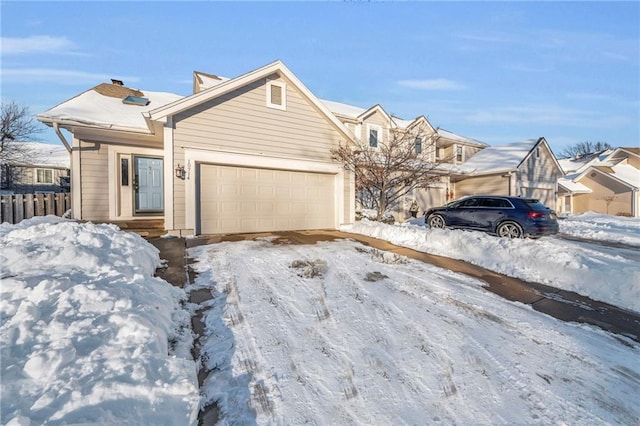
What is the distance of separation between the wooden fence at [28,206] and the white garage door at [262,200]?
5.17 m

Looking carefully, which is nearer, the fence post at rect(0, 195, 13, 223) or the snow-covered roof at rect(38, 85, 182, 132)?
the fence post at rect(0, 195, 13, 223)

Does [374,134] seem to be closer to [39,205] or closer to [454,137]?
[454,137]

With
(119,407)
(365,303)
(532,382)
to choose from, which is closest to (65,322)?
(119,407)

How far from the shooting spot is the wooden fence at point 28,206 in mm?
8062

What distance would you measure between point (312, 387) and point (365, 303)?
68.4 inches

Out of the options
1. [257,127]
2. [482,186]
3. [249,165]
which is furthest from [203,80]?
[482,186]

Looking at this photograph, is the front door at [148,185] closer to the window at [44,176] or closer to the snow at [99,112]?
the snow at [99,112]

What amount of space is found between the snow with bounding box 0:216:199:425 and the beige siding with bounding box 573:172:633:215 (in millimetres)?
33989

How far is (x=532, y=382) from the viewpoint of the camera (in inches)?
101

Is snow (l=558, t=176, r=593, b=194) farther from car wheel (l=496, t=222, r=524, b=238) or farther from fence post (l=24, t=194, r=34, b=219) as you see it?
fence post (l=24, t=194, r=34, b=219)

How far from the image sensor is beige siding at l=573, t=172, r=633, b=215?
23.9 m

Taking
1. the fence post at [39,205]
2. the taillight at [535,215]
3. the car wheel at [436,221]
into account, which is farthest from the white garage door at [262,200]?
the taillight at [535,215]

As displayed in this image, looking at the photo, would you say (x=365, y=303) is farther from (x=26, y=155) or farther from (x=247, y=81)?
(x=26, y=155)

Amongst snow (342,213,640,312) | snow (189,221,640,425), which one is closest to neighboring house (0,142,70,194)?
snow (189,221,640,425)
